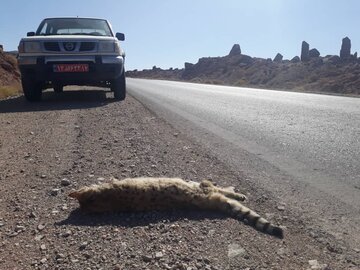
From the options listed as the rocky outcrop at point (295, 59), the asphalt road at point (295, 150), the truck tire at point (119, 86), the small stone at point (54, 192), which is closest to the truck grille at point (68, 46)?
the truck tire at point (119, 86)

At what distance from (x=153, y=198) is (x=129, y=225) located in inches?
14.5

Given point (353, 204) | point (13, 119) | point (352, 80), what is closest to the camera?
point (353, 204)

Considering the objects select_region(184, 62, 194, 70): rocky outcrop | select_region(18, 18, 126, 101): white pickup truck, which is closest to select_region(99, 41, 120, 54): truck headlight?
select_region(18, 18, 126, 101): white pickup truck

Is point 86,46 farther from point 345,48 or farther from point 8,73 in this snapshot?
point 345,48

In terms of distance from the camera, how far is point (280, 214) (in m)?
3.76

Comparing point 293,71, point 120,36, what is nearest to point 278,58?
point 293,71

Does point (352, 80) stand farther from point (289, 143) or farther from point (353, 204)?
point (353, 204)

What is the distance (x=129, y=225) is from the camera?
345cm

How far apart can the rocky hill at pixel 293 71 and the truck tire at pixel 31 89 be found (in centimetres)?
2389

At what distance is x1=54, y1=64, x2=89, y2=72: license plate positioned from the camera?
427 inches

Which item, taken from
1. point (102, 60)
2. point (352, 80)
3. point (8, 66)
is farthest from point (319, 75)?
point (102, 60)

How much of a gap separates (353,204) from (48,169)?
3.29 metres

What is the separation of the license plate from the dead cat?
7.58 m

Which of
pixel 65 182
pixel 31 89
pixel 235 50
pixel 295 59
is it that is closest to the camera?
pixel 65 182
